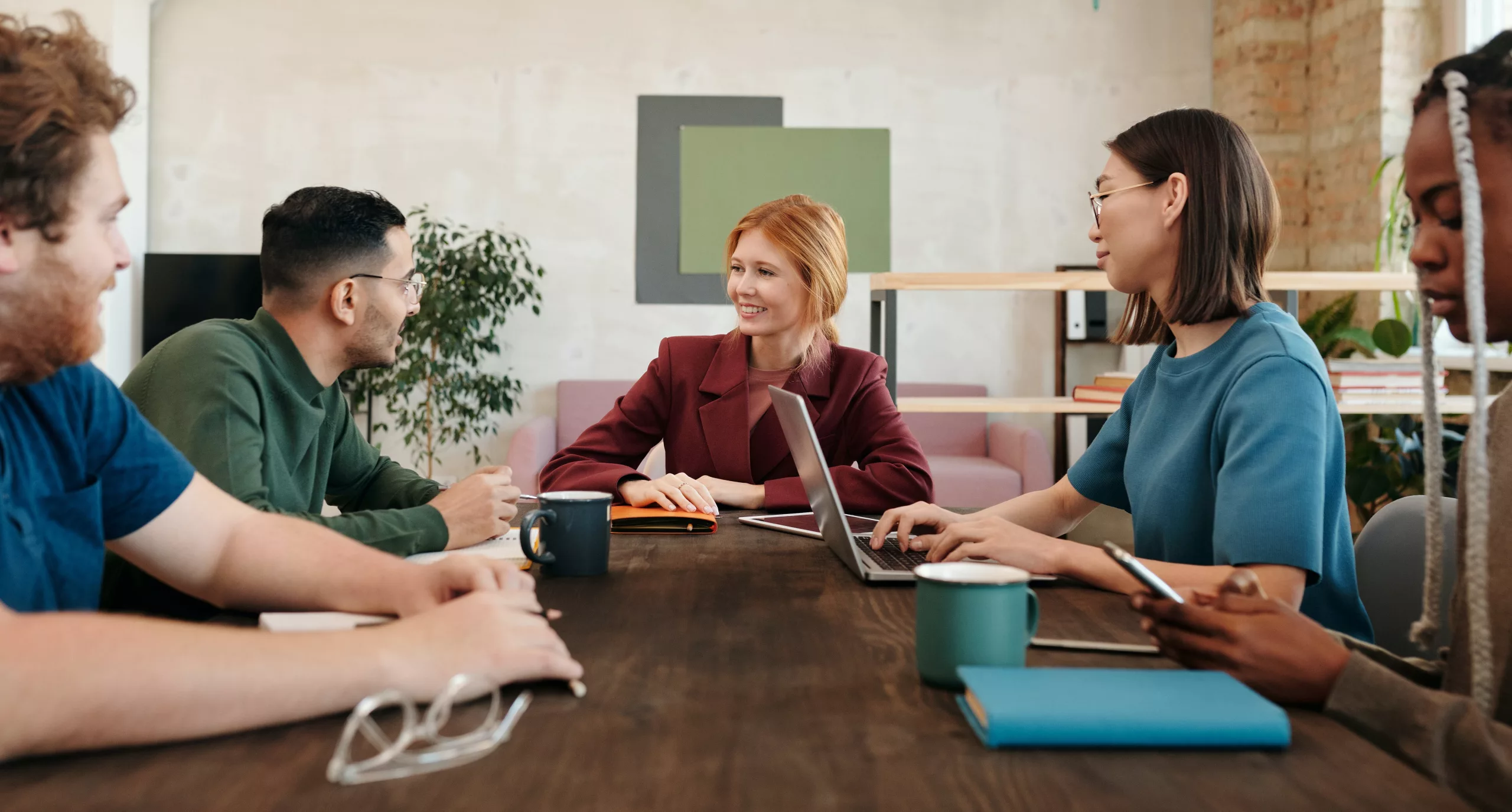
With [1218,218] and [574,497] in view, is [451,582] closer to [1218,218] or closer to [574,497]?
[574,497]

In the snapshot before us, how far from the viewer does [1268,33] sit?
492 cm

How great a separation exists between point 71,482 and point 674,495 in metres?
1.01

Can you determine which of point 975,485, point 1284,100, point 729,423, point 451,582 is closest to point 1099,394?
A: point 975,485

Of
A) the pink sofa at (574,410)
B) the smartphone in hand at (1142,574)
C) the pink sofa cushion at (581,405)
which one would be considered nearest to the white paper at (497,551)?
the smartphone in hand at (1142,574)

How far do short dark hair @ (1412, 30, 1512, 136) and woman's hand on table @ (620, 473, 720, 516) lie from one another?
1219 mm

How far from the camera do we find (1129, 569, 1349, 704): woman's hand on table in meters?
0.86

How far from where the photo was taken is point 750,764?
70 centimetres

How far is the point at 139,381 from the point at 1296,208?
4771 mm

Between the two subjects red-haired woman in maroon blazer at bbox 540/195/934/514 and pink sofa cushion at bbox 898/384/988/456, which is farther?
pink sofa cushion at bbox 898/384/988/456

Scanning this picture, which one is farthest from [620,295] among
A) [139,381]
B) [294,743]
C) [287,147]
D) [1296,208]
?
[294,743]

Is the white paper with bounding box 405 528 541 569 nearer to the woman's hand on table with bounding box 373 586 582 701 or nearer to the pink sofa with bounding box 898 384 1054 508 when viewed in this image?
the woman's hand on table with bounding box 373 586 582 701

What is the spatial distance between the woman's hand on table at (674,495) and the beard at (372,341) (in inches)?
20.0

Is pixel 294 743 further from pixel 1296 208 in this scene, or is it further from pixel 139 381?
pixel 1296 208

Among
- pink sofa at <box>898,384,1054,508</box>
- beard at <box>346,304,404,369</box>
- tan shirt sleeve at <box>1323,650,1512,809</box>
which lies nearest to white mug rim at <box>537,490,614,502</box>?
beard at <box>346,304,404,369</box>
